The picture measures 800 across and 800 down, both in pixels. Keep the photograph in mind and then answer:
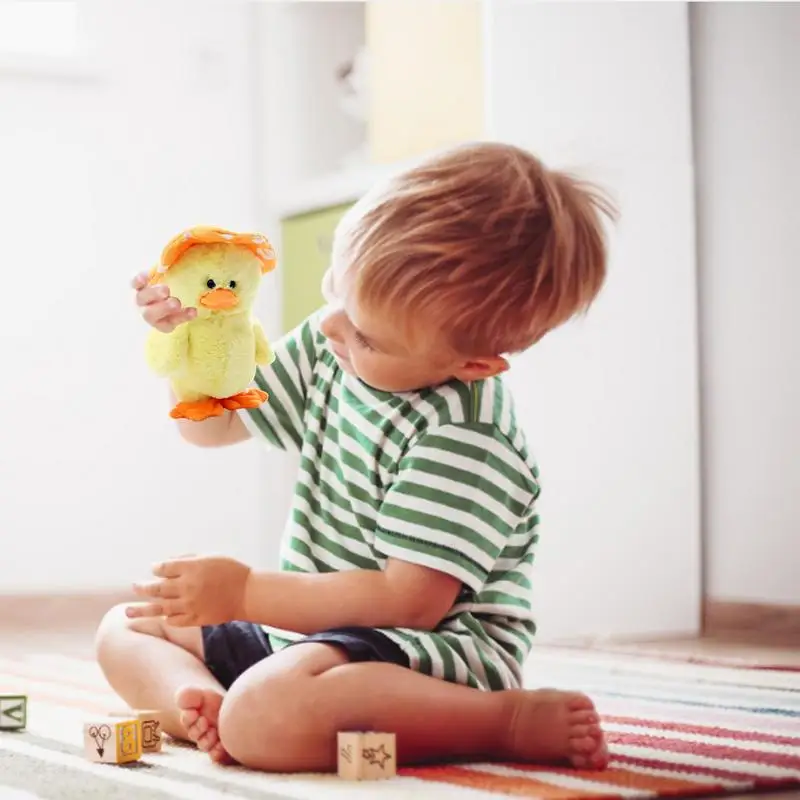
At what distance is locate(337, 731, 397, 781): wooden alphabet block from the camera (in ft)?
2.85

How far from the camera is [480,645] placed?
1.00m

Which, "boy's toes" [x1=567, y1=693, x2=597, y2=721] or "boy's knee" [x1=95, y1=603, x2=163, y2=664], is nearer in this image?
"boy's toes" [x1=567, y1=693, x2=597, y2=721]

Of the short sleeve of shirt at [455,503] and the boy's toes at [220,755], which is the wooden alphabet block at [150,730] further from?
the short sleeve of shirt at [455,503]

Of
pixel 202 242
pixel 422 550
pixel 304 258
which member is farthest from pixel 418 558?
pixel 304 258

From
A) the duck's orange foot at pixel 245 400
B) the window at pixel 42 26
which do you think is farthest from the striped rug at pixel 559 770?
the window at pixel 42 26

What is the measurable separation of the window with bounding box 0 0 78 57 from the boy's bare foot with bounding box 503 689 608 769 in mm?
1687

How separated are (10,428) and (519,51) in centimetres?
102

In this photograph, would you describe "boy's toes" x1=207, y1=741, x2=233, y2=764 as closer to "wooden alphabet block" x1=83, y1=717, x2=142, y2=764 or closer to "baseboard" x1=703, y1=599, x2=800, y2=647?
"wooden alphabet block" x1=83, y1=717, x2=142, y2=764

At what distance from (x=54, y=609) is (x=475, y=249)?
151 cm

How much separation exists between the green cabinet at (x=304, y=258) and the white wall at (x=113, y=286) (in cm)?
6

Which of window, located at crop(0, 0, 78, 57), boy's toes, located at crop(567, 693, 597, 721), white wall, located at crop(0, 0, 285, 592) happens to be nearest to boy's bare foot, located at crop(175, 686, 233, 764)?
boy's toes, located at crop(567, 693, 597, 721)

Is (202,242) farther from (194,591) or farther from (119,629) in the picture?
(119,629)

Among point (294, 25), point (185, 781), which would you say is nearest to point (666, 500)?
point (294, 25)

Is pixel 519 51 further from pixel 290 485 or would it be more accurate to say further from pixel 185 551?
pixel 185 551
